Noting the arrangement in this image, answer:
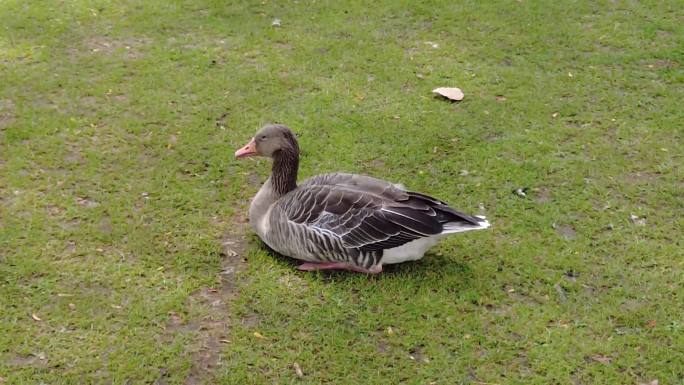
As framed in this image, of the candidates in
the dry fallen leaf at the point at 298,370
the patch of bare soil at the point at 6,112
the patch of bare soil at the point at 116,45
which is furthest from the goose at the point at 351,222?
the patch of bare soil at the point at 116,45

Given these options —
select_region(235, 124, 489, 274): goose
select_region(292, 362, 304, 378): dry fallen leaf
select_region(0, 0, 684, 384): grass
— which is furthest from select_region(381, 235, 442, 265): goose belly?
select_region(292, 362, 304, 378): dry fallen leaf

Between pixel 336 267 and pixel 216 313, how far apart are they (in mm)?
886

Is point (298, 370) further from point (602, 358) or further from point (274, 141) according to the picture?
point (602, 358)

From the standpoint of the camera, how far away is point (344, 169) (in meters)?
6.13

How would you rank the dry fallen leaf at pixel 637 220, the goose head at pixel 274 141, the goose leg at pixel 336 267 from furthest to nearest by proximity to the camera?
the dry fallen leaf at pixel 637 220
the goose head at pixel 274 141
the goose leg at pixel 336 267

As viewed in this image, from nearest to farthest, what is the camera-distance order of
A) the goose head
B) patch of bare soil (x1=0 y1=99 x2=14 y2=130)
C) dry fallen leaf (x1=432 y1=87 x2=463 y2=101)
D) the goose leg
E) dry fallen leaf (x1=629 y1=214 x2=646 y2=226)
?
the goose leg → the goose head → dry fallen leaf (x1=629 y1=214 x2=646 y2=226) → patch of bare soil (x1=0 y1=99 x2=14 y2=130) → dry fallen leaf (x1=432 y1=87 x2=463 y2=101)

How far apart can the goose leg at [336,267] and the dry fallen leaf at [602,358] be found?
147cm

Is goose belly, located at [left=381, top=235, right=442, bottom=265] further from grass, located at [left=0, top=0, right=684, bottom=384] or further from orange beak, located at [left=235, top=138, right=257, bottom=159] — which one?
orange beak, located at [left=235, top=138, right=257, bottom=159]

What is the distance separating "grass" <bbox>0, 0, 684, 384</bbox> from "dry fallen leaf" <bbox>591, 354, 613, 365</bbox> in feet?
0.07

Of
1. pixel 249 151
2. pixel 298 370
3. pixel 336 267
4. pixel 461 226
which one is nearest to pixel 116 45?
pixel 249 151

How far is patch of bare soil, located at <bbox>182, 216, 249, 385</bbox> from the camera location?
14.0ft

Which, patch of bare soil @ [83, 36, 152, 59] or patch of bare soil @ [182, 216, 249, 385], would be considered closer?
patch of bare soil @ [182, 216, 249, 385]

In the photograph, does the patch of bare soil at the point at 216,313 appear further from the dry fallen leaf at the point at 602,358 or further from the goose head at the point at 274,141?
the dry fallen leaf at the point at 602,358

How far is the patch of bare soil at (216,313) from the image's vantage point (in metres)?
4.26
